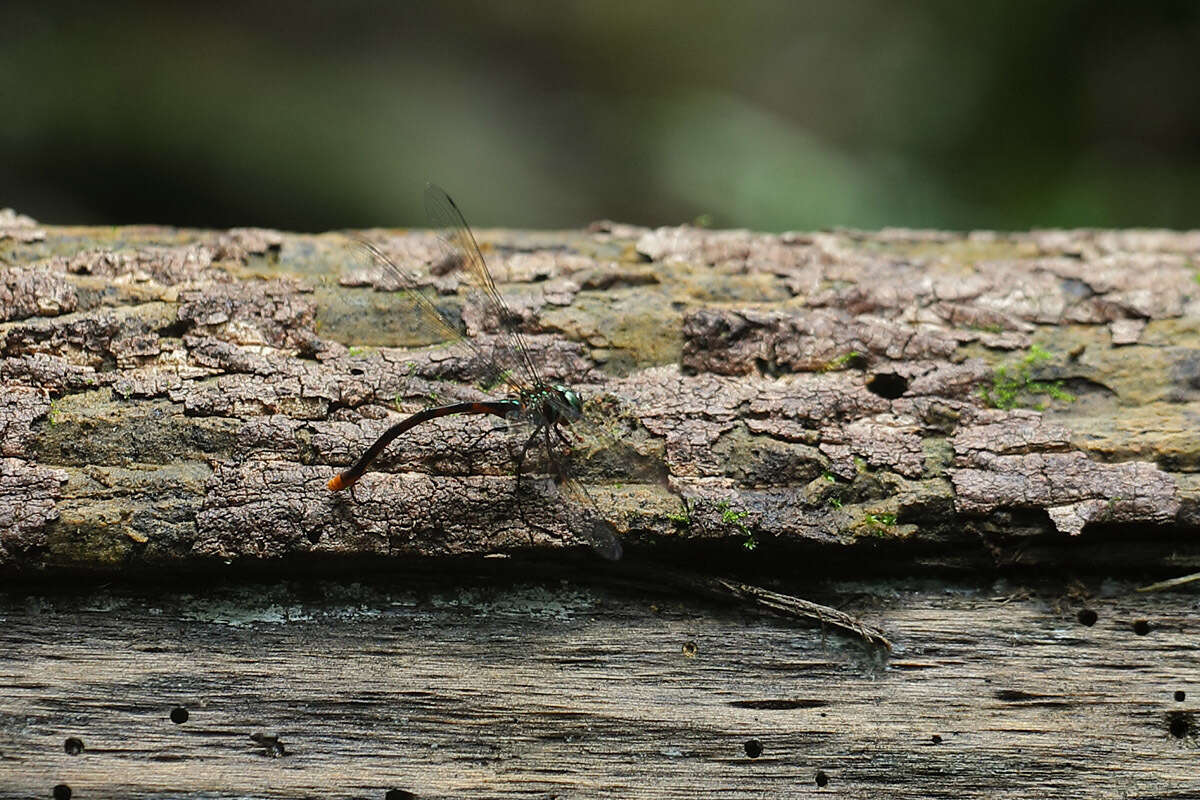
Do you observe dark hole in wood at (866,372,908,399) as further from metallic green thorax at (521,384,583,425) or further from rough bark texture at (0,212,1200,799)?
metallic green thorax at (521,384,583,425)

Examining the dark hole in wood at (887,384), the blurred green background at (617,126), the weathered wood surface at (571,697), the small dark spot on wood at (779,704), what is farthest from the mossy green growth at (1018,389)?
the blurred green background at (617,126)

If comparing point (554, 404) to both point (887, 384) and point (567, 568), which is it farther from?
point (887, 384)

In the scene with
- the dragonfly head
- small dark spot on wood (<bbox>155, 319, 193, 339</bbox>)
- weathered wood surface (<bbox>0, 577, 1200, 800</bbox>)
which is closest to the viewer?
weathered wood surface (<bbox>0, 577, 1200, 800</bbox>)

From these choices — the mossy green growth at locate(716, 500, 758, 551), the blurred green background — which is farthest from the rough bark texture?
the blurred green background

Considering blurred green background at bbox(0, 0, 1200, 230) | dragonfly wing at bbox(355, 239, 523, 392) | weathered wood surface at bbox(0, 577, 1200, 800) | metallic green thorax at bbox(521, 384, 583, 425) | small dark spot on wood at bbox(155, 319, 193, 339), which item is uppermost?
blurred green background at bbox(0, 0, 1200, 230)

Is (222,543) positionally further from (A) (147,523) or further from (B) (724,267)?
(B) (724,267)

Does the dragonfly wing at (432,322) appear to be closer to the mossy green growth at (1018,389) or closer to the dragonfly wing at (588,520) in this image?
the dragonfly wing at (588,520)

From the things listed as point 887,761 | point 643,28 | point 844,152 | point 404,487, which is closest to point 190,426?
point 404,487

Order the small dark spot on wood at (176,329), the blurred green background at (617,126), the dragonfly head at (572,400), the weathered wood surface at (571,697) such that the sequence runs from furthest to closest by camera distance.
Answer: the blurred green background at (617,126) → the small dark spot on wood at (176,329) → the dragonfly head at (572,400) → the weathered wood surface at (571,697)
